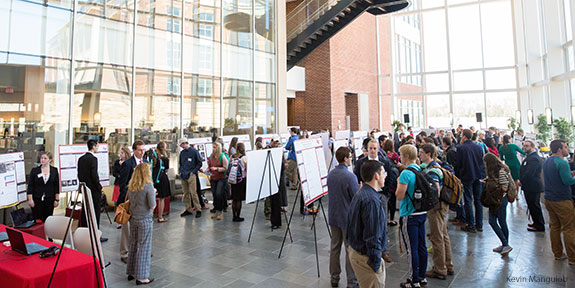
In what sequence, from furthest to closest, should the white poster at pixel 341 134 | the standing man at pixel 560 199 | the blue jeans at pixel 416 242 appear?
the white poster at pixel 341 134
the standing man at pixel 560 199
the blue jeans at pixel 416 242

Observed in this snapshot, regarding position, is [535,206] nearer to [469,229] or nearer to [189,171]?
[469,229]

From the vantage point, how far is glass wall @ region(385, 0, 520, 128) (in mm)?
21969

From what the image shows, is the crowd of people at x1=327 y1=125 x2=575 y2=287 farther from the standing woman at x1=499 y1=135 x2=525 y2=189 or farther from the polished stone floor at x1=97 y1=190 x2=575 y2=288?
the standing woman at x1=499 y1=135 x2=525 y2=189

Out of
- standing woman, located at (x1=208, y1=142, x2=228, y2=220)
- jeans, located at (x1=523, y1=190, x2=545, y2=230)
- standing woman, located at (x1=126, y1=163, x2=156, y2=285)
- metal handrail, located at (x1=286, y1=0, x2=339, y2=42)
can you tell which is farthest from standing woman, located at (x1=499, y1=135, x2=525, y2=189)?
metal handrail, located at (x1=286, y1=0, x2=339, y2=42)

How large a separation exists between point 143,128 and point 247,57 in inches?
217

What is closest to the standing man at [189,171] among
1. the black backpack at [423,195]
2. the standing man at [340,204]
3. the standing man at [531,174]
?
the standing man at [340,204]

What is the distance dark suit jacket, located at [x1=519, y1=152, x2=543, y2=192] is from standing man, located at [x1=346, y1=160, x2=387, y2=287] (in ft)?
→ 13.9

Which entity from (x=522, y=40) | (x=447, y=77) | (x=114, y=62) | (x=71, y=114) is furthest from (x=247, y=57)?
(x=522, y=40)

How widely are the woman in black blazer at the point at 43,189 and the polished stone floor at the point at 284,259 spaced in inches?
47.3

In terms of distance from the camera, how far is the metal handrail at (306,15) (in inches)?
639

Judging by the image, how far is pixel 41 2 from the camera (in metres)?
8.20

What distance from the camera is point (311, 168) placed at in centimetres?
512

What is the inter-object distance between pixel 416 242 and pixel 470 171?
313cm

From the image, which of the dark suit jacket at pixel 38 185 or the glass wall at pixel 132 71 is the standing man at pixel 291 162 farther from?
the dark suit jacket at pixel 38 185
